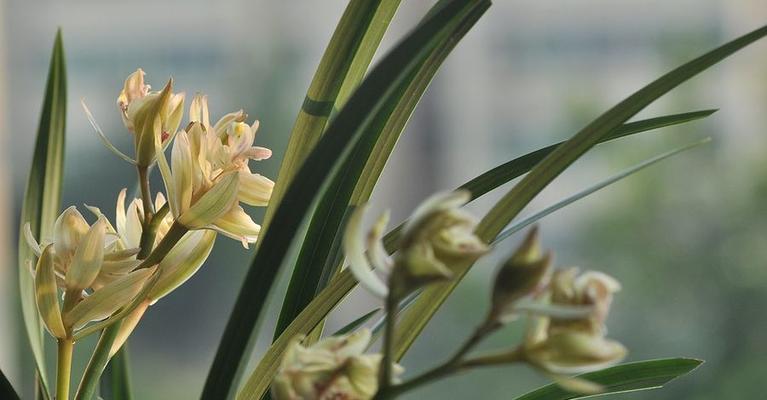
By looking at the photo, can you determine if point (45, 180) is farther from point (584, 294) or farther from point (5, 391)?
point (584, 294)

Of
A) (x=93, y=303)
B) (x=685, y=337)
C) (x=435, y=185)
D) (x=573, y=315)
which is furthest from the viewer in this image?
(x=435, y=185)

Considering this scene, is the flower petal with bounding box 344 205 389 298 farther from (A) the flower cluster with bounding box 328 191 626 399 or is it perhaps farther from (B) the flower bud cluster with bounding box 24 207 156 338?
(B) the flower bud cluster with bounding box 24 207 156 338

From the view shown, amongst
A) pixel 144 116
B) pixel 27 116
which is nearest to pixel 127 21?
pixel 27 116

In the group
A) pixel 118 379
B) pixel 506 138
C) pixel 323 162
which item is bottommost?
pixel 118 379

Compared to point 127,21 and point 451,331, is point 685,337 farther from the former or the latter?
point 127,21

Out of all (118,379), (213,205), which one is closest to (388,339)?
(213,205)
